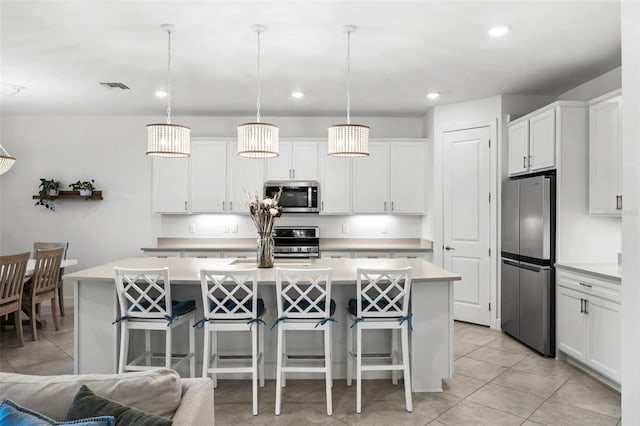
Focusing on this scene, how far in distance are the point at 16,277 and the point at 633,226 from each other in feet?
15.9

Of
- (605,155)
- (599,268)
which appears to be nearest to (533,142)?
(605,155)

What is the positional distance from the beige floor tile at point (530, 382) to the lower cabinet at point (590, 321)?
33cm

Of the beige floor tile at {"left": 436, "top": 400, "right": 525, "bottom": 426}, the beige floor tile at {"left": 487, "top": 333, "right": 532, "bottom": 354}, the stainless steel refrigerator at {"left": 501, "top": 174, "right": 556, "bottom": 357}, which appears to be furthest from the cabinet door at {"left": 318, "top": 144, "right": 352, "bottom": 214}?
the beige floor tile at {"left": 436, "top": 400, "right": 525, "bottom": 426}

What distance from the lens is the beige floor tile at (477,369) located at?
11.4ft

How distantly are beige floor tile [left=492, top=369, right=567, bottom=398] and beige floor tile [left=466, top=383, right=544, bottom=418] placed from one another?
0.27ft

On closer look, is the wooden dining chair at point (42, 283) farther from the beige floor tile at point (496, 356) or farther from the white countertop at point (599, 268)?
the white countertop at point (599, 268)

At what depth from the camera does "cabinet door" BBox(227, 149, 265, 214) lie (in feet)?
18.5

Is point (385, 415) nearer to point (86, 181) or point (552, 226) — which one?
point (552, 226)

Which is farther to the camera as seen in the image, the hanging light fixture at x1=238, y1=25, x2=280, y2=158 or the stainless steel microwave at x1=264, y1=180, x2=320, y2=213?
the stainless steel microwave at x1=264, y1=180, x2=320, y2=213

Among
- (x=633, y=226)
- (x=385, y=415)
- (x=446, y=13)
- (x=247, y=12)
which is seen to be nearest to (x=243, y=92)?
(x=247, y=12)

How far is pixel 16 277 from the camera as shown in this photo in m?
4.07

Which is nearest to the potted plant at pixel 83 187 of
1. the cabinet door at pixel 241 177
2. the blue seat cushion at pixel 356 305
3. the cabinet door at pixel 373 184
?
the cabinet door at pixel 241 177

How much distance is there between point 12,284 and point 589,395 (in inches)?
202

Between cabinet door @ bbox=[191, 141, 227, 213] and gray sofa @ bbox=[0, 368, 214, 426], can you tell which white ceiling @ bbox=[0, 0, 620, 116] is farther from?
gray sofa @ bbox=[0, 368, 214, 426]
